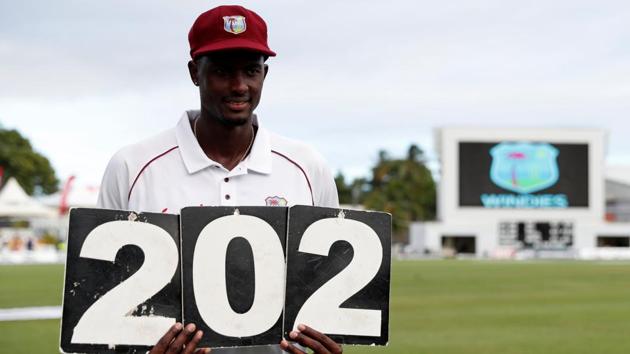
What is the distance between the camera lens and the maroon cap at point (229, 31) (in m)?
2.64

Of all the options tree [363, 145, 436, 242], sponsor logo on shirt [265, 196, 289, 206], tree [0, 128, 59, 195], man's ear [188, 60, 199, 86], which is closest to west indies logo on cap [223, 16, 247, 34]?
man's ear [188, 60, 199, 86]

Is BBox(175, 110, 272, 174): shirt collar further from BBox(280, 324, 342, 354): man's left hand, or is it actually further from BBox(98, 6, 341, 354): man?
BBox(280, 324, 342, 354): man's left hand

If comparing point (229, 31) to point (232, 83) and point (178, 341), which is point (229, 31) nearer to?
point (232, 83)

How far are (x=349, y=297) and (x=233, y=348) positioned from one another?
37 cm

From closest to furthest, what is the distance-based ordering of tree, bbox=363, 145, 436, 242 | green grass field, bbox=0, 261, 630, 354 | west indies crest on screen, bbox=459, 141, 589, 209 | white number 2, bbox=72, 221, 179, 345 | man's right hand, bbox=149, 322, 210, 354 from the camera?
man's right hand, bbox=149, 322, 210, 354 → white number 2, bbox=72, 221, 179, 345 → green grass field, bbox=0, 261, 630, 354 → west indies crest on screen, bbox=459, 141, 589, 209 → tree, bbox=363, 145, 436, 242

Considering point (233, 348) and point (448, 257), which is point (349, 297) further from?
point (448, 257)

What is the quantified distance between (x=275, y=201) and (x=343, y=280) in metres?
0.31

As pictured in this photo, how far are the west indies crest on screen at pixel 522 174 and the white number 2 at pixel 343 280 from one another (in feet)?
196

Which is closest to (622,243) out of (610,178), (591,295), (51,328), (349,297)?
(610,178)

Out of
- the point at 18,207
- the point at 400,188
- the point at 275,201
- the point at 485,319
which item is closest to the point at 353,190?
the point at 400,188

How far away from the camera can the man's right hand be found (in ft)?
Answer: 8.45

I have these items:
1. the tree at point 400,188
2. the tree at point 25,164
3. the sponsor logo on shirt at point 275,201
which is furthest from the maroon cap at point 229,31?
the tree at point 25,164

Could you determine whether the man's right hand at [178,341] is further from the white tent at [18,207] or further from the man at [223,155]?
the white tent at [18,207]

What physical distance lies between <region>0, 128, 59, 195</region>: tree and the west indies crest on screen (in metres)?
34.2
